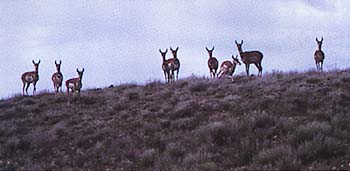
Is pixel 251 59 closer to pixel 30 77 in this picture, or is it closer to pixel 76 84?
pixel 76 84

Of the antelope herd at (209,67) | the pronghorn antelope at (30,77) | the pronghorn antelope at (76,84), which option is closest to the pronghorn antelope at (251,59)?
the antelope herd at (209,67)

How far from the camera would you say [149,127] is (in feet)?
68.1

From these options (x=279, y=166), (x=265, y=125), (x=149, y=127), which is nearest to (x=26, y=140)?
(x=149, y=127)

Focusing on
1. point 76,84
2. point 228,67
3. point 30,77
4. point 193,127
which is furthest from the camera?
point 30,77

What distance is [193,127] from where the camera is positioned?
20.4 meters

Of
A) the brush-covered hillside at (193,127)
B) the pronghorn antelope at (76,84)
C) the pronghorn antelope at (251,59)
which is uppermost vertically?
the pronghorn antelope at (251,59)

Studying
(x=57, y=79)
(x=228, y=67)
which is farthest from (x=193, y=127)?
(x=57, y=79)

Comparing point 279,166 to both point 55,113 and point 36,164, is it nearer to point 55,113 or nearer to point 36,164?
point 36,164

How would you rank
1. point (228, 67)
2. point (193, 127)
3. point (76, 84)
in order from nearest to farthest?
point (193, 127) < point (76, 84) < point (228, 67)

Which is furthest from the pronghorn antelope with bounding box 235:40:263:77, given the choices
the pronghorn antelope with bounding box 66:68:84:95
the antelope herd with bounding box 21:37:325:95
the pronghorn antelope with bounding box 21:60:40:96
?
the pronghorn antelope with bounding box 21:60:40:96

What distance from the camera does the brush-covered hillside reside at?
16.7 metres

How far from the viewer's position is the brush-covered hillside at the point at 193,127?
16.7 m

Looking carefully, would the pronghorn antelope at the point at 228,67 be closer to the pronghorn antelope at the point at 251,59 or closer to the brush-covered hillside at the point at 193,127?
the pronghorn antelope at the point at 251,59

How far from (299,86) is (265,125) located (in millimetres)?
5499
